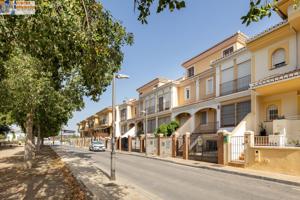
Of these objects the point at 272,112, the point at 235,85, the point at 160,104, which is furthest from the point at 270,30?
the point at 160,104

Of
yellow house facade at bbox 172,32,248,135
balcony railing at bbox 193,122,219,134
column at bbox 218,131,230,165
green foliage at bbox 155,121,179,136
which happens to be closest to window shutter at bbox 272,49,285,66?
yellow house facade at bbox 172,32,248,135

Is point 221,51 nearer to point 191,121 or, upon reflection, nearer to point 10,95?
point 191,121

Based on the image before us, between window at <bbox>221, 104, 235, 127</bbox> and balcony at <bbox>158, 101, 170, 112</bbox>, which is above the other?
balcony at <bbox>158, 101, 170, 112</bbox>

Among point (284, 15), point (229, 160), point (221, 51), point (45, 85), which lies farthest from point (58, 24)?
Result: point (221, 51)

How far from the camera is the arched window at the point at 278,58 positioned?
18502 millimetres

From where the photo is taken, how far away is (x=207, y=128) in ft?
92.2

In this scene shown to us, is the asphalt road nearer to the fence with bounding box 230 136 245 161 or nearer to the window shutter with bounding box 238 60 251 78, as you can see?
the fence with bounding box 230 136 245 161

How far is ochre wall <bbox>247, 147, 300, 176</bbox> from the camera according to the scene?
14055mm

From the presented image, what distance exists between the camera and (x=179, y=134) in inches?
1131

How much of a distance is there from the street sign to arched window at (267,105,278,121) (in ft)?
60.5

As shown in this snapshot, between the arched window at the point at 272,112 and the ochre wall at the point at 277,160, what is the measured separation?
13.9 ft

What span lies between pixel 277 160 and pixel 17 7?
1483 centimetres

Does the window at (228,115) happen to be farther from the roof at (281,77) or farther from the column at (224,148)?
the roof at (281,77)

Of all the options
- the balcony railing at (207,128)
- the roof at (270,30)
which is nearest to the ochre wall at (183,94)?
the balcony railing at (207,128)
